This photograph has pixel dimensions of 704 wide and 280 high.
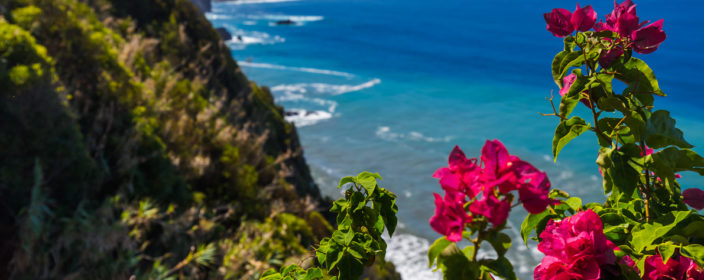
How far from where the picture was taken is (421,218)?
65.7 feet

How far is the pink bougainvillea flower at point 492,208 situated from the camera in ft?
2.88

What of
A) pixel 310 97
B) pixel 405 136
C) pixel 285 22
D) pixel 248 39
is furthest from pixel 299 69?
pixel 285 22

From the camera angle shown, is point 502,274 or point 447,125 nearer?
point 502,274

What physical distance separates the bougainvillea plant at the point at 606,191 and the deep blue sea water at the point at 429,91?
1363cm

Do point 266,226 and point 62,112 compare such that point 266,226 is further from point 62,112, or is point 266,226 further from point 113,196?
point 62,112

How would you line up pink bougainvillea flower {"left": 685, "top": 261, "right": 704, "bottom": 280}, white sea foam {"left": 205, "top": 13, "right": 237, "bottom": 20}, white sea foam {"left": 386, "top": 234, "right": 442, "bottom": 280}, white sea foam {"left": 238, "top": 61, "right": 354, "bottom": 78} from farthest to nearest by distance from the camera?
white sea foam {"left": 205, "top": 13, "right": 237, "bottom": 20} → white sea foam {"left": 238, "top": 61, "right": 354, "bottom": 78} → white sea foam {"left": 386, "top": 234, "right": 442, "bottom": 280} → pink bougainvillea flower {"left": 685, "top": 261, "right": 704, "bottom": 280}

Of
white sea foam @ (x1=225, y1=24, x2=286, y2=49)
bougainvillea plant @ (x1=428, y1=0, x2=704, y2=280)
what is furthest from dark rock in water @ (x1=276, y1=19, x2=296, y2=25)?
bougainvillea plant @ (x1=428, y1=0, x2=704, y2=280)

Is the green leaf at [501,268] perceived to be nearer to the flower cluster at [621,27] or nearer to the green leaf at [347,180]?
the green leaf at [347,180]

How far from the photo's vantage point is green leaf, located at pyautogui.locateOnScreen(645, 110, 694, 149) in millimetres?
1108

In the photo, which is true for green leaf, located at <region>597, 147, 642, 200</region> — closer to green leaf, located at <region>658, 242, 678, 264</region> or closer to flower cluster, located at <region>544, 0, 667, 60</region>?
green leaf, located at <region>658, 242, 678, 264</region>

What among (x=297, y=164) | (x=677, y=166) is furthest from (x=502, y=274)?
(x=297, y=164)

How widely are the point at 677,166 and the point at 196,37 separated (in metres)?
12.8

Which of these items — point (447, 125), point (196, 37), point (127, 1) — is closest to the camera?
point (127, 1)

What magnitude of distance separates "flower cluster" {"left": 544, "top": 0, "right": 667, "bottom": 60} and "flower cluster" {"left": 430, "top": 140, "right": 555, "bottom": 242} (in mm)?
600
